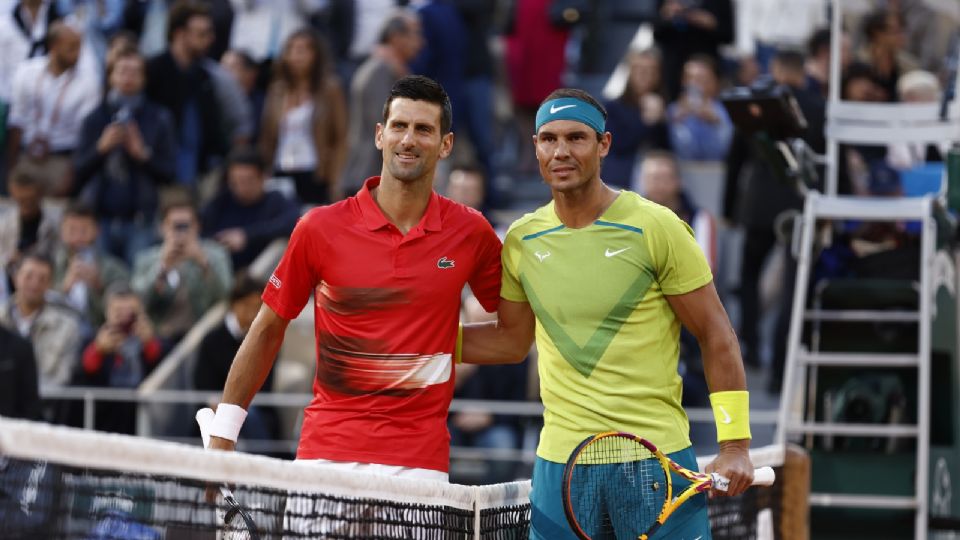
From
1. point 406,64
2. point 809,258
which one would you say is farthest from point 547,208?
→ point 406,64

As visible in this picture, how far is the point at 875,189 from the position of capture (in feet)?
38.7

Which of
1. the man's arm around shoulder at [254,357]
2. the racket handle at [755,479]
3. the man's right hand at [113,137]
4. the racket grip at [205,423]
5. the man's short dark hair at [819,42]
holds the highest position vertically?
the man's short dark hair at [819,42]

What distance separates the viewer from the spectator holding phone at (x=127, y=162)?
532 inches

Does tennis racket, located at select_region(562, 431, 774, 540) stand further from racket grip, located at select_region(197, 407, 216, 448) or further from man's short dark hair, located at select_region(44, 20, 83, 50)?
man's short dark hair, located at select_region(44, 20, 83, 50)

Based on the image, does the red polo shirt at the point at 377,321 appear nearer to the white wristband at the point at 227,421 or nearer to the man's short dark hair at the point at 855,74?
the white wristband at the point at 227,421

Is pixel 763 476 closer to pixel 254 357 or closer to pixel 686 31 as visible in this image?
pixel 254 357

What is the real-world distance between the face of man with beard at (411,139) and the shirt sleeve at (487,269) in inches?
13.3

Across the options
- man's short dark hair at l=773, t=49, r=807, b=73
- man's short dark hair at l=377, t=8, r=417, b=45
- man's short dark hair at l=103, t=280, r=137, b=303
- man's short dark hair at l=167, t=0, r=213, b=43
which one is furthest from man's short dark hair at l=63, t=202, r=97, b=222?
man's short dark hair at l=773, t=49, r=807, b=73

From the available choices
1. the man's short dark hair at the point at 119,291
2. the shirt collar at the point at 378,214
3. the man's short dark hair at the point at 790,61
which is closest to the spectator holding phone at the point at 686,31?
the man's short dark hair at the point at 790,61

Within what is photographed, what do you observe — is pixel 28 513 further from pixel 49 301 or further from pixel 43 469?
pixel 49 301

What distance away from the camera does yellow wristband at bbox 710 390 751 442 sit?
5809 millimetres

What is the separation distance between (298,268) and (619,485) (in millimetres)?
1348

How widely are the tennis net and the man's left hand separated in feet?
2.55

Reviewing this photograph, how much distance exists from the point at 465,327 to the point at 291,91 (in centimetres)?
765
